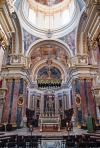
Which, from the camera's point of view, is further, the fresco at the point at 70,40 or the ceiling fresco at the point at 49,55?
the ceiling fresco at the point at 49,55

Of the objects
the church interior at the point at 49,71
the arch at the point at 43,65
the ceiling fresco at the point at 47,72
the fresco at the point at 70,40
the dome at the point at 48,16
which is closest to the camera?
the church interior at the point at 49,71

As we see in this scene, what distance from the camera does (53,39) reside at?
15.2 m

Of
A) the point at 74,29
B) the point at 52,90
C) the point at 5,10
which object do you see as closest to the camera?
the point at 5,10

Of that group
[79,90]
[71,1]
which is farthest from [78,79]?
[71,1]

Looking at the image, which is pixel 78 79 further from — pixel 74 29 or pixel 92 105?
pixel 74 29

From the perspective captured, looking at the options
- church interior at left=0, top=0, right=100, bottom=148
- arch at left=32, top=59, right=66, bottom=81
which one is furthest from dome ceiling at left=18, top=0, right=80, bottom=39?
arch at left=32, top=59, right=66, bottom=81

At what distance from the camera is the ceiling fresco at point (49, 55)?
1739 centimetres

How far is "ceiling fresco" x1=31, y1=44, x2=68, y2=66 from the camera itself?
17.4 meters

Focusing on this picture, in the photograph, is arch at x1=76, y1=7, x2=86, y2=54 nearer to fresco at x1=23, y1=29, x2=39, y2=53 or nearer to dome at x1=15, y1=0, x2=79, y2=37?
dome at x1=15, y1=0, x2=79, y2=37

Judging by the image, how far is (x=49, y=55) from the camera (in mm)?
18531

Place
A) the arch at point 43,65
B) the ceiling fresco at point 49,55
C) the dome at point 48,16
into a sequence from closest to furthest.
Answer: the dome at point 48,16 → the ceiling fresco at point 49,55 → the arch at point 43,65

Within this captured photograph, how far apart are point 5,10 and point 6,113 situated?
310 inches

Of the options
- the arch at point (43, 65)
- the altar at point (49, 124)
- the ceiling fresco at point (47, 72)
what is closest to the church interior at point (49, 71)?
the altar at point (49, 124)

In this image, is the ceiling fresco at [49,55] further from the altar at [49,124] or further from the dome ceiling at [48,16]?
the altar at [49,124]
